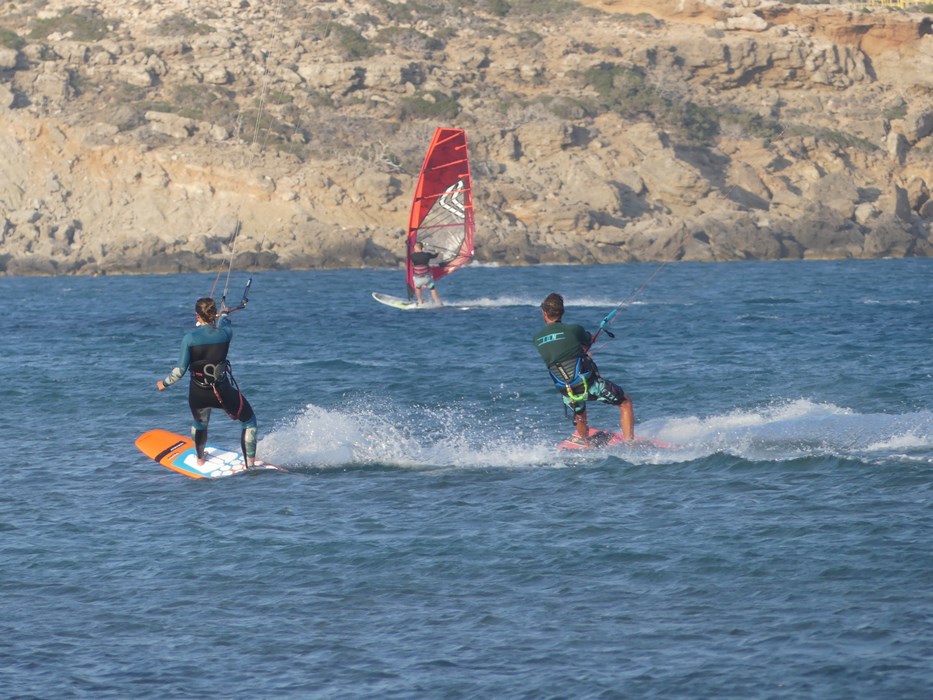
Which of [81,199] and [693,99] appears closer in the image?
[81,199]

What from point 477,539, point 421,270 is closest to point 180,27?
point 421,270

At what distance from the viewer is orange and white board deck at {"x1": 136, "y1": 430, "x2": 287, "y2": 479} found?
12344 mm

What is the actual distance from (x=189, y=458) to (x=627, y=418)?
409cm

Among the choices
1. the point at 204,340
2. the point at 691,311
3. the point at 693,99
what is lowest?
the point at 691,311

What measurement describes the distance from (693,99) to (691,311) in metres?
31.2

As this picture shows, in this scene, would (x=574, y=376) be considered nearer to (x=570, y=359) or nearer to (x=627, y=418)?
(x=570, y=359)

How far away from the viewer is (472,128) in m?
54.2

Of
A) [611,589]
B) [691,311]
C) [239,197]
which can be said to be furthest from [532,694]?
[239,197]

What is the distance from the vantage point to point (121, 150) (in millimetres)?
50812

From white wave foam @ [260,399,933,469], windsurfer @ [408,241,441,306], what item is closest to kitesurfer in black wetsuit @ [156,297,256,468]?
white wave foam @ [260,399,933,469]

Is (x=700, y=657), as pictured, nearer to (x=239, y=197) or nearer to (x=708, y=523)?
(x=708, y=523)

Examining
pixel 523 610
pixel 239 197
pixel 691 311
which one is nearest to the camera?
pixel 523 610

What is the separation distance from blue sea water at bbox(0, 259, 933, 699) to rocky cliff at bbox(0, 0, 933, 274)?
29022mm

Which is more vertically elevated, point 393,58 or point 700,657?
point 393,58
